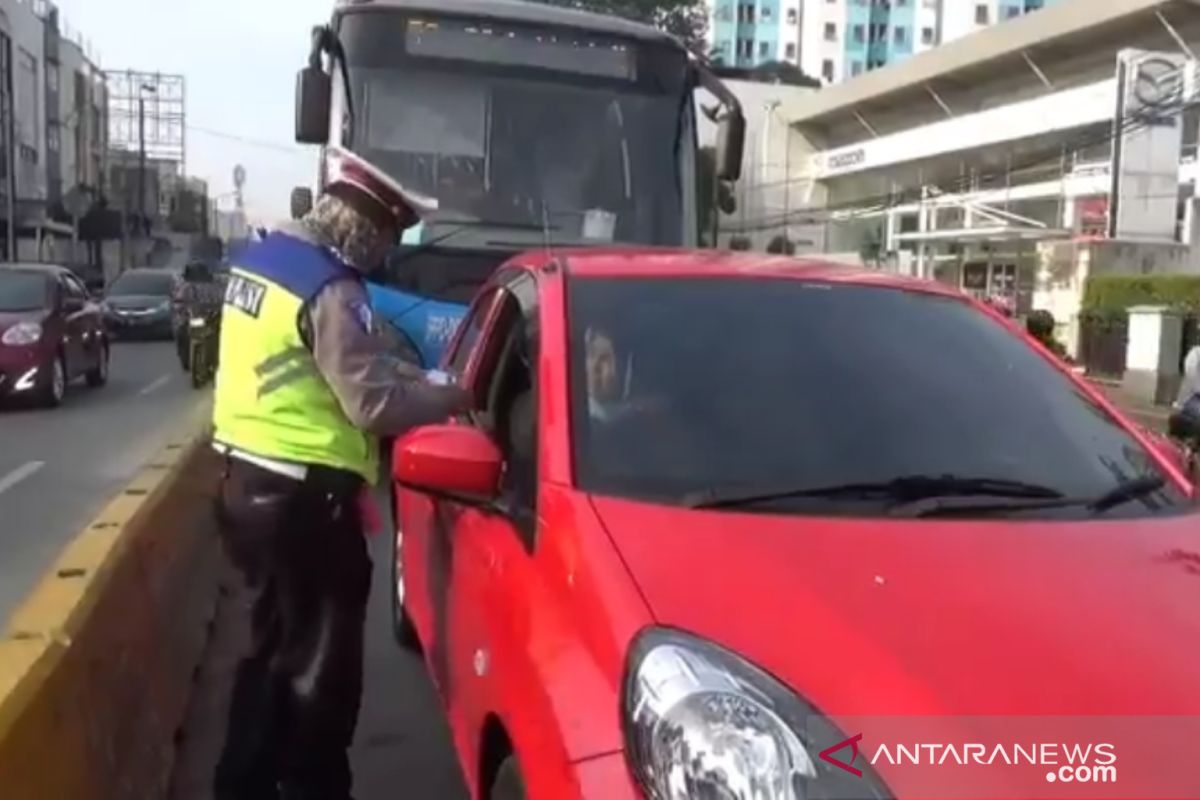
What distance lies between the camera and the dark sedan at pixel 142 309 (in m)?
28.1

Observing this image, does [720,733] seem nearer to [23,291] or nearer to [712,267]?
[712,267]

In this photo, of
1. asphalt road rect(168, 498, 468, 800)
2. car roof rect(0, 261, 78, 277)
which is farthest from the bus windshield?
car roof rect(0, 261, 78, 277)

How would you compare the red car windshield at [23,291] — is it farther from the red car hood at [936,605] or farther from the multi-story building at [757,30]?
the multi-story building at [757,30]

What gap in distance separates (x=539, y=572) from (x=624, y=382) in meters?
0.63

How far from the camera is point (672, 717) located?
2.34m

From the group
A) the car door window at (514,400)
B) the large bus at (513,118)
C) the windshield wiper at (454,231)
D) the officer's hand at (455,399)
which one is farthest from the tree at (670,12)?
the officer's hand at (455,399)

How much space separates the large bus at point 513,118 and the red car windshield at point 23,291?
7.13 metres

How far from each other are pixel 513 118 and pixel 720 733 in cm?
817

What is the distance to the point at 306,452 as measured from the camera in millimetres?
3842

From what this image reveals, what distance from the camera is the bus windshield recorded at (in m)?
9.80

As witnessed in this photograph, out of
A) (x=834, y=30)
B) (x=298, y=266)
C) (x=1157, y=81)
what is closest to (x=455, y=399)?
(x=298, y=266)

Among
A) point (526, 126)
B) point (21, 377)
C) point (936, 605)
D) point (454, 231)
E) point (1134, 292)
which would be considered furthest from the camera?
point (1134, 292)

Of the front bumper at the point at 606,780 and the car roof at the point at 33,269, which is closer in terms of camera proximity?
the front bumper at the point at 606,780

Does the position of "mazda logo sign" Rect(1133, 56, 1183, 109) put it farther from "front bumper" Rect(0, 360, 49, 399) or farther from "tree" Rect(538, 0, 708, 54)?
"tree" Rect(538, 0, 708, 54)
